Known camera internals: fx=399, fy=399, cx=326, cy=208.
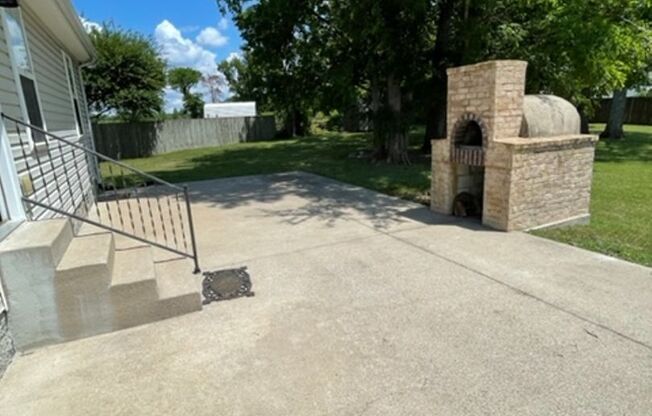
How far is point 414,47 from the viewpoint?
417 inches

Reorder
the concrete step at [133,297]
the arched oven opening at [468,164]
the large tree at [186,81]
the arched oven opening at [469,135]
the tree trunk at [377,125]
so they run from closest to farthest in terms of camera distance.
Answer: the concrete step at [133,297]
the arched oven opening at [468,164]
the arched oven opening at [469,135]
the tree trunk at [377,125]
the large tree at [186,81]

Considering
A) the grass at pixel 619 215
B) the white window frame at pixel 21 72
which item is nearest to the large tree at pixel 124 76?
the white window frame at pixel 21 72

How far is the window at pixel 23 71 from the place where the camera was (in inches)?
158

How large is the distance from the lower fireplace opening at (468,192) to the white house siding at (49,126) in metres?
5.34

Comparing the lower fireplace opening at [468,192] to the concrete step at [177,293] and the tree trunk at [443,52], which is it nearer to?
the concrete step at [177,293]

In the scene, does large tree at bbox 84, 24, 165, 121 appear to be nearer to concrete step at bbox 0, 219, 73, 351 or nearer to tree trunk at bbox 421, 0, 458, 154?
tree trunk at bbox 421, 0, 458, 154

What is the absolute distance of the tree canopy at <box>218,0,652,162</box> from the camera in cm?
782

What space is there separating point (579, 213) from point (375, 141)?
7166 millimetres

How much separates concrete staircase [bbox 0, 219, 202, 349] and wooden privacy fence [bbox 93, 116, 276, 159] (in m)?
16.1

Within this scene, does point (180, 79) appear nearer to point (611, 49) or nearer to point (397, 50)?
point (397, 50)

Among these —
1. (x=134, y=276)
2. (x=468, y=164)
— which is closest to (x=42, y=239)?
(x=134, y=276)

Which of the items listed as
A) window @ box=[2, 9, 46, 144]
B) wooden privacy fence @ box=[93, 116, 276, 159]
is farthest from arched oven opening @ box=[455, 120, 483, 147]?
wooden privacy fence @ box=[93, 116, 276, 159]

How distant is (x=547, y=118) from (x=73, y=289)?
589 cm

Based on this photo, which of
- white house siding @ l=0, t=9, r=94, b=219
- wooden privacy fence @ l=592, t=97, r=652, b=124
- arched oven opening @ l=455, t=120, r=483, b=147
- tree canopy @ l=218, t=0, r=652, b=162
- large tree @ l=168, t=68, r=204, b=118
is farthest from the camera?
large tree @ l=168, t=68, r=204, b=118
